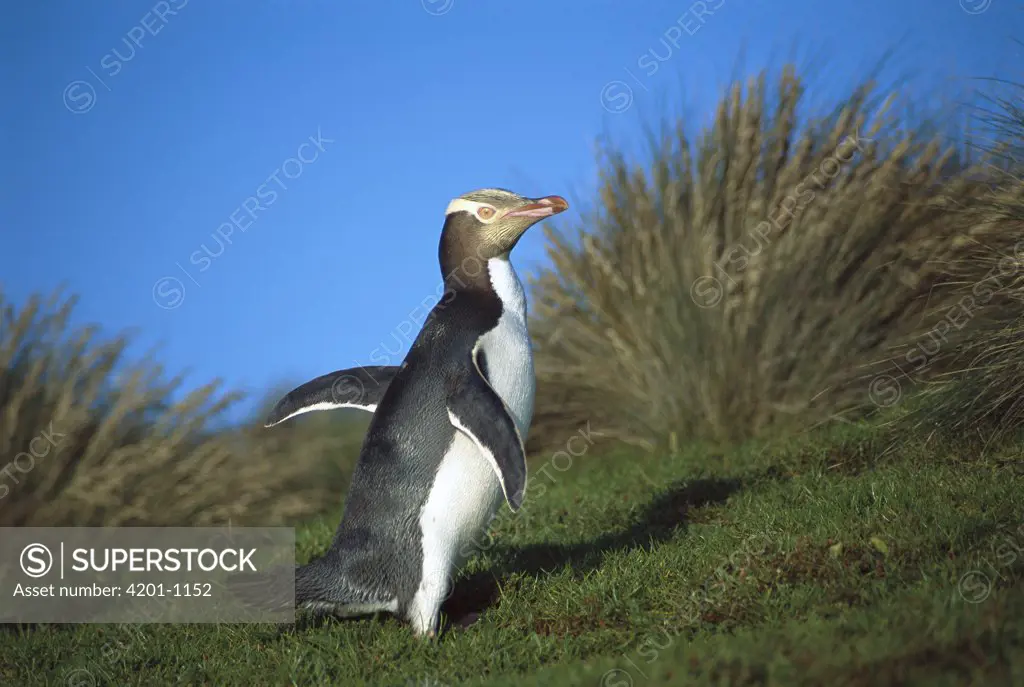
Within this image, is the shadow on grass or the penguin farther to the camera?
the shadow on grass

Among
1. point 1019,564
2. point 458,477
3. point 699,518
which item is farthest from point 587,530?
point 1019,564

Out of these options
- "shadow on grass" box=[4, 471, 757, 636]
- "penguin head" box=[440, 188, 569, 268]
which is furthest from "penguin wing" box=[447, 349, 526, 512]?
"shadow on grass" box=[4, 471, 757, 636]

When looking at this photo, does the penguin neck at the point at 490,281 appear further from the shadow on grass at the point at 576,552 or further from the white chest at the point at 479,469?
the shadow on grass at the point at 576,552

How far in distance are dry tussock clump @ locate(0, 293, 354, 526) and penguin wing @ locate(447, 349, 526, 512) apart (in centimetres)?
386

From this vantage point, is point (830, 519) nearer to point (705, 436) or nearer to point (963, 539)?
point (963, 539)

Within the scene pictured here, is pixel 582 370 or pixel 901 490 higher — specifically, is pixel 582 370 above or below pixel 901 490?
above

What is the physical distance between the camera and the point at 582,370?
8625 millimetres

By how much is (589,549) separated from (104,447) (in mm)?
3799

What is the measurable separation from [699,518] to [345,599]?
2414mm

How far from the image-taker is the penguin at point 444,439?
14.1 feet

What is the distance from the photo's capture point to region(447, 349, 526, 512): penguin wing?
3998 millimetres

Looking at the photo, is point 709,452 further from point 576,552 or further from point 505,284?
point 505,284

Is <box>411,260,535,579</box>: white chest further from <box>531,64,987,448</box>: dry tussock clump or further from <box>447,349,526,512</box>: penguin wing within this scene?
<box>531,64,987,448</box>: dry tussock clump

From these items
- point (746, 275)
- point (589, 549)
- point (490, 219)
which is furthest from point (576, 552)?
point (746, 275)
